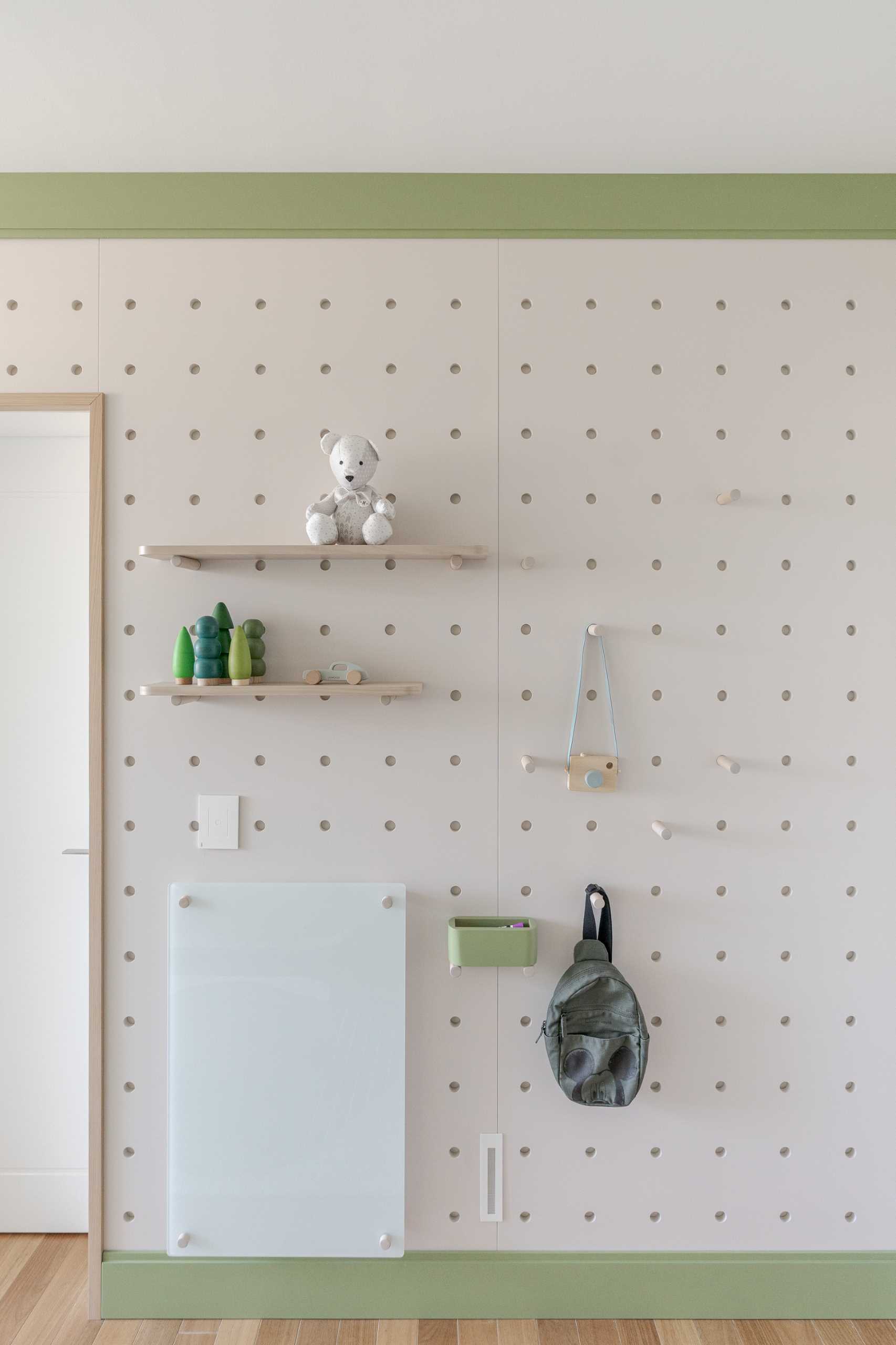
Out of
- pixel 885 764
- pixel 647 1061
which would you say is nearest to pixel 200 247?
pixel 885 764

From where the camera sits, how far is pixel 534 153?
1773 mm

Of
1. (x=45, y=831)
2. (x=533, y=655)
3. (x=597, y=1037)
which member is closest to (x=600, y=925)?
(x=597, y=1037)

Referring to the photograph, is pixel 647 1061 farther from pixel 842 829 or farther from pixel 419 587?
pixel 419 587

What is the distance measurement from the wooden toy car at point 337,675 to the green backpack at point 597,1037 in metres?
0.75

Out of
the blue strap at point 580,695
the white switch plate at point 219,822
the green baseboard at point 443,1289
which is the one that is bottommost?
the green baseboard at point 443,1289

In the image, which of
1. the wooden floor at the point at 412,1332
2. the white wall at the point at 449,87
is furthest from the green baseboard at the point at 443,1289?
the white wall at the point at 449,87

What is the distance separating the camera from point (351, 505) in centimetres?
178

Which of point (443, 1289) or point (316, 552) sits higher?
point (316, 552)

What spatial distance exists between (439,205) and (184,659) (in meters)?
1.09

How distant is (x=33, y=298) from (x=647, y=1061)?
6.85 ft

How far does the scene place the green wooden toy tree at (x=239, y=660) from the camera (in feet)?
5.68

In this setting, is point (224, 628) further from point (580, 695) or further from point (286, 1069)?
point (286, 1069)

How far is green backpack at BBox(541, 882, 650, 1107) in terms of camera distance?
177 centimetres

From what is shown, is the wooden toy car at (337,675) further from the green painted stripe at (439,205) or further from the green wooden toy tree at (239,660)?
the green painted stripe at (439,205)
